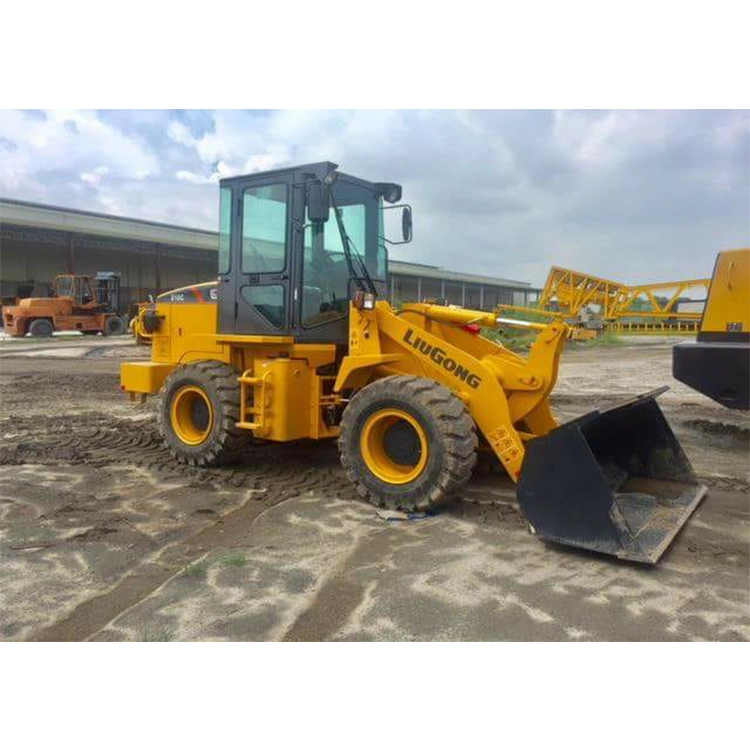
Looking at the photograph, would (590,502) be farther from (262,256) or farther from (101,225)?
(101,225)

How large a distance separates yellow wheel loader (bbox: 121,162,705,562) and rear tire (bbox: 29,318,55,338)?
2446 cm

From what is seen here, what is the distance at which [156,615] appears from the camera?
3.45 meters

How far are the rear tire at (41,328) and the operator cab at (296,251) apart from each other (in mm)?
25702

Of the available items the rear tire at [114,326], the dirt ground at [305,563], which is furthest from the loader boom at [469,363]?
the rear tire at [114,326]

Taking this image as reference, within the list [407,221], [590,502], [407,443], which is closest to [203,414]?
[407,443]

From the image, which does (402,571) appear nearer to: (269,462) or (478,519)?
(478,519)

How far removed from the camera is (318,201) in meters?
5.44

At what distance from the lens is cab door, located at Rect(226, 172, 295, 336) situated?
600cm

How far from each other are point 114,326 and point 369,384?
28.1m

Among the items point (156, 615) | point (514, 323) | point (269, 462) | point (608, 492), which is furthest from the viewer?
point (269, 462)

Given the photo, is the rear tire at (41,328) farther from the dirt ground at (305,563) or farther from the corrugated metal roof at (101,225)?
the dirt ground at (305,563)

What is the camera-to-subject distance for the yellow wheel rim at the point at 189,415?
6.53 meters
